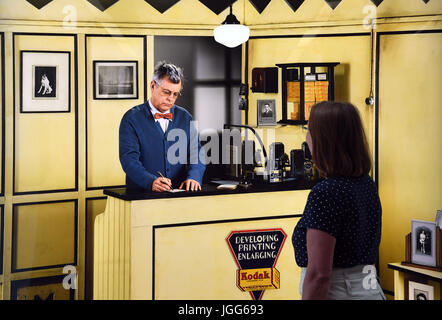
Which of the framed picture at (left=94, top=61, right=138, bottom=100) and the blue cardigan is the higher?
the framed picture at (left=94, top=61, right=138, bottom=100)

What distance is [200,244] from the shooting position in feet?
11.7

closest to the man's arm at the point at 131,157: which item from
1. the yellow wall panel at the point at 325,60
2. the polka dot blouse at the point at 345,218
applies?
the yellow wall panel at the point at 325,60

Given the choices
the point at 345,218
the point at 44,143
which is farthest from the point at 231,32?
the point at 345,218

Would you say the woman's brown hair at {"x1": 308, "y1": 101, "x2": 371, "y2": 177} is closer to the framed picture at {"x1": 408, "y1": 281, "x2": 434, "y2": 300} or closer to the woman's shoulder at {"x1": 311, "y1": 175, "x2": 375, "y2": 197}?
the woman's shoulder at {"x1": 311, "y1": 175, "x2": 375, "y2": 197}

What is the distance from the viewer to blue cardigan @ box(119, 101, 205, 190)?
391 centimetres

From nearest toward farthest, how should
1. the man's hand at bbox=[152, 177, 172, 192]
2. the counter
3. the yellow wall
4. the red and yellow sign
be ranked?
the counter
the man's hand at bbox=[152, 177, 172, 192]
the red and yellow sign
the yellow wall

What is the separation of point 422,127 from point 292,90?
114 centimetres

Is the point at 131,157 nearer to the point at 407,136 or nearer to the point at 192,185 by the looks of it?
the point at 192,185

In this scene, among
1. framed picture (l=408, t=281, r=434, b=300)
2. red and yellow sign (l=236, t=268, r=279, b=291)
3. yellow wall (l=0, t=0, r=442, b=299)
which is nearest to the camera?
framed picture (l=408, t=281, r=434, b=300)

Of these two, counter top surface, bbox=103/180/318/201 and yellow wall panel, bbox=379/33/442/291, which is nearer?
counter top surface, bbox=103/180/318/201

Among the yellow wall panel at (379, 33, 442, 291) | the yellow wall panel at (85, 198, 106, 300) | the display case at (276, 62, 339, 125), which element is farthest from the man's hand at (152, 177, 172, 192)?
the yellow wall panel at (379, 33, 442, 291)

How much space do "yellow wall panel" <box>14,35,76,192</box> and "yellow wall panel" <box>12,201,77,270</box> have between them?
18cm

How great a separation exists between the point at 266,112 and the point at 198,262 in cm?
145
